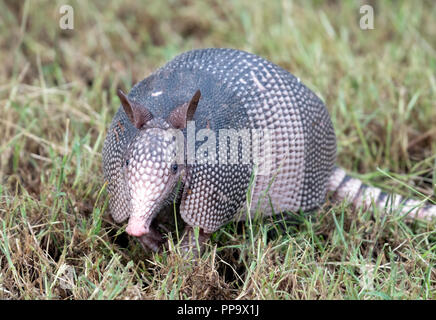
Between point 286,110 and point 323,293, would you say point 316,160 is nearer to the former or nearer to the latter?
point 286,110

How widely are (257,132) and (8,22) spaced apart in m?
4.39

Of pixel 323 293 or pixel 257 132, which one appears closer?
pixel 323 293

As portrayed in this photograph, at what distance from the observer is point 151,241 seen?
411 cm

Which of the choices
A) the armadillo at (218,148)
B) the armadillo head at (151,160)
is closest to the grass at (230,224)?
the armadillo at (218,148)

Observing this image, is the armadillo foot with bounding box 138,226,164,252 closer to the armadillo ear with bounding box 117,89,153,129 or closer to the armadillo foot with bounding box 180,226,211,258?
the armadillo foot with bounding box 180,226,211,258

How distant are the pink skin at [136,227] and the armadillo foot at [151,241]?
0.59 meters

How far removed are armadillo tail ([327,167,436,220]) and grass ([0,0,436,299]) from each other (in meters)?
0.12

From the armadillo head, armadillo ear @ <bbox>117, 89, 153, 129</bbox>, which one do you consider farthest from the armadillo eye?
armadillo ear @ <bbox>117, 89, 153, 129</bbox>

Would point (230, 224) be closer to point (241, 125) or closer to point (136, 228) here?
point (241, 125)

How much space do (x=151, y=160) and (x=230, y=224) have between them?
1.04 metres

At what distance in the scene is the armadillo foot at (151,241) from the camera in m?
4.10

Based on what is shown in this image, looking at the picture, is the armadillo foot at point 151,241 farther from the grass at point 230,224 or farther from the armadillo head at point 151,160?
the armadillo head at point 151,160

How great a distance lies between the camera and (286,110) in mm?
4238
